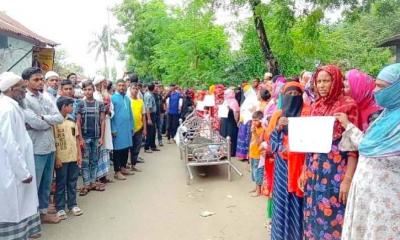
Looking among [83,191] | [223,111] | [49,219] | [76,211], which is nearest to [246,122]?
[223,111]

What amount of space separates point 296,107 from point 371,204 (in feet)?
3.87

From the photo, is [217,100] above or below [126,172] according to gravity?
above

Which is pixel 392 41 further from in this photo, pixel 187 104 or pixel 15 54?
pixel 15 54

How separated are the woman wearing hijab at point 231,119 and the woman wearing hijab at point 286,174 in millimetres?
5776

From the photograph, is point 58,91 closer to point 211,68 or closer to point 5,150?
point 5,150

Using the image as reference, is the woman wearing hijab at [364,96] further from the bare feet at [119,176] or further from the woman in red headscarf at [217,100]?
the woman in red headscarf at [217,100]

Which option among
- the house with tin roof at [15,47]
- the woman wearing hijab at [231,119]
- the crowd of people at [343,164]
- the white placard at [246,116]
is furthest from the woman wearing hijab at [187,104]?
the crowd of people at [343,164]

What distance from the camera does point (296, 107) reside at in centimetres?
362

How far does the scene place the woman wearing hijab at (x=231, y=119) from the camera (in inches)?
385

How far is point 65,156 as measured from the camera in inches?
211

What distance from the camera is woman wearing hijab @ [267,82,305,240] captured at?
3535 millimetres

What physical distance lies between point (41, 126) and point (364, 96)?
344 centimetres

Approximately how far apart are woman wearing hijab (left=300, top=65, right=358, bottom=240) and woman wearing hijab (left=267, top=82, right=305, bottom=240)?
1.07 feet

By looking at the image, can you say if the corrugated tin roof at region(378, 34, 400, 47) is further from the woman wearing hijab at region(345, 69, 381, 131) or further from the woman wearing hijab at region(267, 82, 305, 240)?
the woman wearing hijab at region(345, 69, 381, 131)
